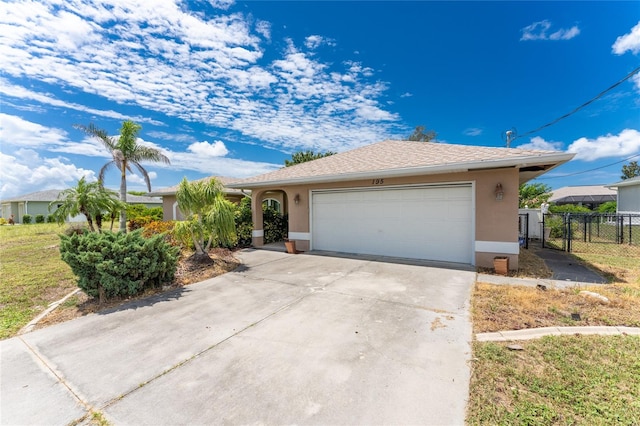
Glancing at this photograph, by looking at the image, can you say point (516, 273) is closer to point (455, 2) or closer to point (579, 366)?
point (579, 366)

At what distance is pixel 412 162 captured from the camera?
27.0ft

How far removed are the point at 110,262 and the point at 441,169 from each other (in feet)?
26.5

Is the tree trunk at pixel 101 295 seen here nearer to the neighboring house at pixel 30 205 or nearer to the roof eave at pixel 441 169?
the roof eave at pixel 441 169

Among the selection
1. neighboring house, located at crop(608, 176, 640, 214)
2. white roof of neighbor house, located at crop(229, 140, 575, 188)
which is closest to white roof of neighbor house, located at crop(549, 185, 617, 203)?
neighboring house, located at crop(608, 176, 640, 214)

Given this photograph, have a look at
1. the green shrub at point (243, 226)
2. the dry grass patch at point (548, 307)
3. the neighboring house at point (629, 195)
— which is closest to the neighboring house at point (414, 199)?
the green shrub at point (243, 226)

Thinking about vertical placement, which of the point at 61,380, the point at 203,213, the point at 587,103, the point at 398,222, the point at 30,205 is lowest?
the point at 61,380

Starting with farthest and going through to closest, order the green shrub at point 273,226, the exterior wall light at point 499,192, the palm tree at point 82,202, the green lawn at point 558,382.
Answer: the green shrub at point 273,226, the palm tree at point 82,202, the exterior wall light at point 499,192, the green lawn at point 558,382

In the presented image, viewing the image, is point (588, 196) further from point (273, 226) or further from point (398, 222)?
point (273, 226)

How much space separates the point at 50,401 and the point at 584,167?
4602 centimetres

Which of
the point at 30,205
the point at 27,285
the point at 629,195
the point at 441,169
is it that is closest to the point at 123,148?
the point at 27,285

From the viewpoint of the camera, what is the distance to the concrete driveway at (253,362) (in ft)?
7.64

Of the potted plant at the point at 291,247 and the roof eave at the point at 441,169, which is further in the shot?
the potted plant at the point at 291,247

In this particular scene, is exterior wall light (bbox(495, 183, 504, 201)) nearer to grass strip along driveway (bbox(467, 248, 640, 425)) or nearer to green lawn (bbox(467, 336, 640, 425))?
grass strip along driveway (bbox(467, 248, 640, 425))

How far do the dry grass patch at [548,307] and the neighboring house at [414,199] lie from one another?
2.04 m
